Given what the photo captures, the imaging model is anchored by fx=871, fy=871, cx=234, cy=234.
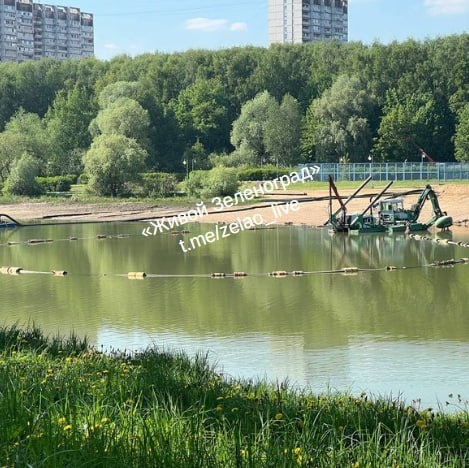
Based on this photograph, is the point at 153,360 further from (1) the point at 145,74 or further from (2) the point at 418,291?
(1) the point at 145,74

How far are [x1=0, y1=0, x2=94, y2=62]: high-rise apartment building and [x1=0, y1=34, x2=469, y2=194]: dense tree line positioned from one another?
75626 mm

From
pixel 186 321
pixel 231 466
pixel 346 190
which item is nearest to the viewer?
pixel 231 466

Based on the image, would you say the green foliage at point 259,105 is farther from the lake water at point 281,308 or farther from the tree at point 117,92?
the lake water at point 281,308

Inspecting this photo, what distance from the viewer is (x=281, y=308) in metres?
18.7

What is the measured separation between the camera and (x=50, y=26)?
191 metres

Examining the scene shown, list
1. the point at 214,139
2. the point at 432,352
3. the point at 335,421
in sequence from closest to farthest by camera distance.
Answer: the point at 335,421 → the point at 432,352 → the point at 214,139

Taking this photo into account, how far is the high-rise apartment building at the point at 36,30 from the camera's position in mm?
176500

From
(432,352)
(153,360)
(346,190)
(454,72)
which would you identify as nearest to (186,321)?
(432,352)

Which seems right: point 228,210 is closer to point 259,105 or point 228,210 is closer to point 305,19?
point 259,105

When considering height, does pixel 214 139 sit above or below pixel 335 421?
above

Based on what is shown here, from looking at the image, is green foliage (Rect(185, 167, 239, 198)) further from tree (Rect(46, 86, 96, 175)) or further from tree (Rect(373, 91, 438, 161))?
tree (Rect(46, 86, 96, 175))

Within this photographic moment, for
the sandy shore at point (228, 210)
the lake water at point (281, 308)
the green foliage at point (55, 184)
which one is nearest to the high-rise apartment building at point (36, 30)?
the green foliage at point (55, 184)

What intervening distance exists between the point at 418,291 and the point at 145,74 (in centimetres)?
8374

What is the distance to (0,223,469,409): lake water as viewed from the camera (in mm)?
12484
